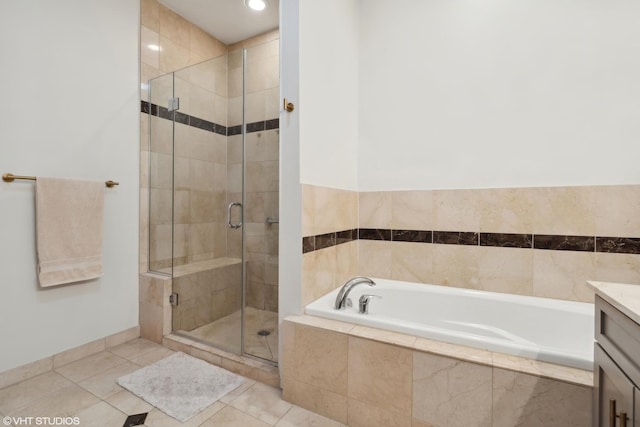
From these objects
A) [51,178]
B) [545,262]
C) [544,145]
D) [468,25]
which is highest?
[468,25]

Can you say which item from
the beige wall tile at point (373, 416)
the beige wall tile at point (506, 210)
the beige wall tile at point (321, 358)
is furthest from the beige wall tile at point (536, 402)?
the beige wall tile at point (506, 210)

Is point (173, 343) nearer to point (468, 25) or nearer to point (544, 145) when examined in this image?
point (544, 145)

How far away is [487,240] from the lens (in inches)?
75.9

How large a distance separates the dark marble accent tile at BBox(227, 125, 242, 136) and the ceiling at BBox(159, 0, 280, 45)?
106 cm

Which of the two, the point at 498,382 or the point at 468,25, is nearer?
the point at 498,382

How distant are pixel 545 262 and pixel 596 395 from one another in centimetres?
103

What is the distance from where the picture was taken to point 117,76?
2.19 m

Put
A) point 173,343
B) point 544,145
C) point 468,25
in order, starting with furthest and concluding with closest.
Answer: point 173,343, point 468,25, point 544,145

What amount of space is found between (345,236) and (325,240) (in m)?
0.31

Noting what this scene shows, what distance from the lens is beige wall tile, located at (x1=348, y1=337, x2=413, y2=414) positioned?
50.3 inches

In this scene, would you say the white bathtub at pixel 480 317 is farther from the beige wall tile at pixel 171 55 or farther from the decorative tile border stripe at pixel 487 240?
the beige wall tile at pixel 171 55

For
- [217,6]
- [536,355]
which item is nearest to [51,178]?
[217,6]

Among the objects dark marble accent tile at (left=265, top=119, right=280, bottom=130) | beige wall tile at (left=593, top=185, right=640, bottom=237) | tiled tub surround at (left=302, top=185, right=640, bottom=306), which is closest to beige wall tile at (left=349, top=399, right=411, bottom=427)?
tiled tub surround at (left=302, top=185, right=640, bottom=306)

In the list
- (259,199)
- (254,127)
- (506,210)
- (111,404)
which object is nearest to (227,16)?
(254,127)
